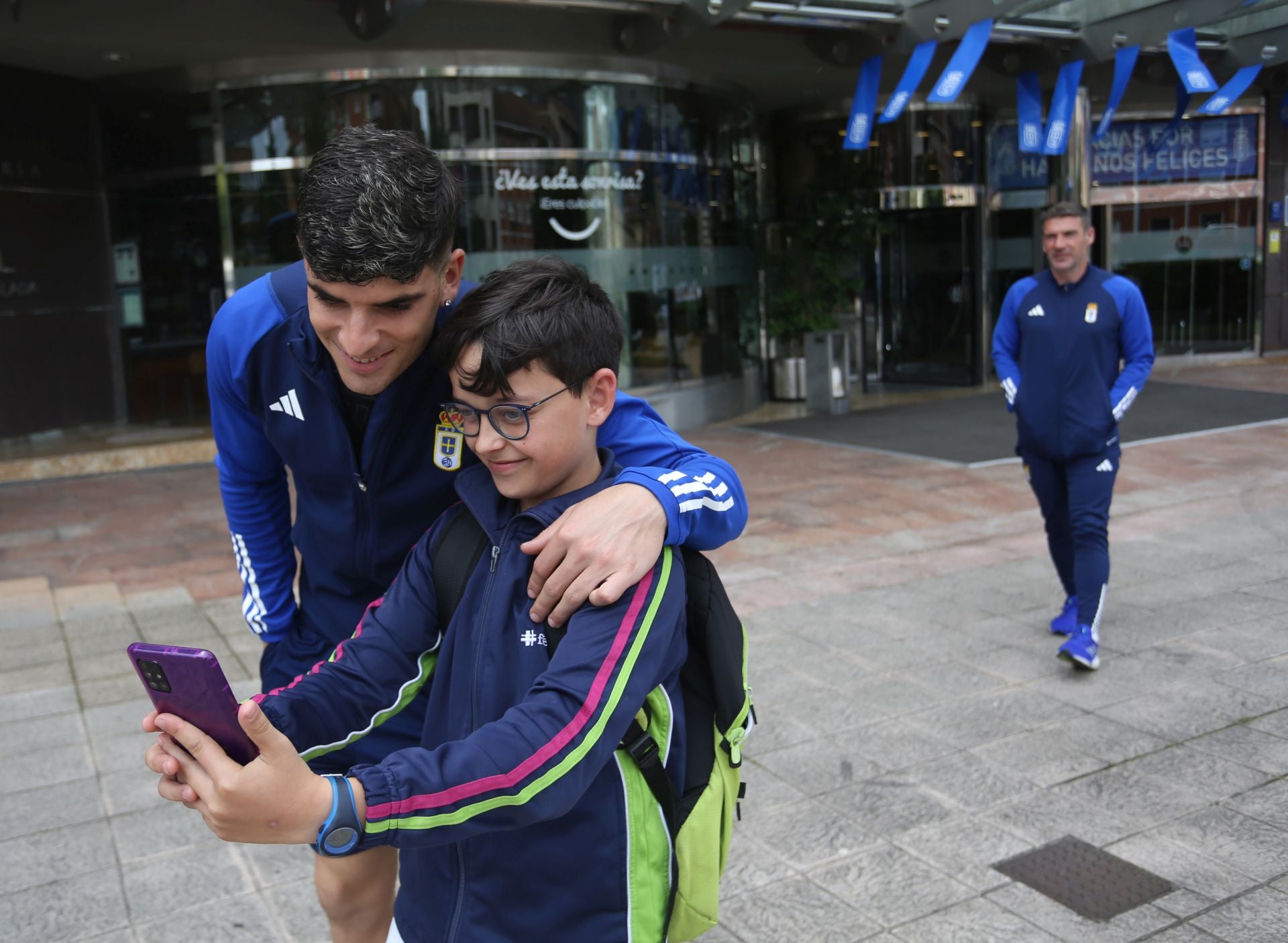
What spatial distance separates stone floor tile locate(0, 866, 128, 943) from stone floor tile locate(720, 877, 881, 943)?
1718mm

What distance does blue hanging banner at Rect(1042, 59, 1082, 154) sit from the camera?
13484mm

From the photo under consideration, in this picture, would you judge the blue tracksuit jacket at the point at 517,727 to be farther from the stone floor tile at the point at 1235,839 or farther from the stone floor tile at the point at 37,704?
the stone floor tile at the point at 37,704

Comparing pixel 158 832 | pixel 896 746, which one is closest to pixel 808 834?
pixel 896 746

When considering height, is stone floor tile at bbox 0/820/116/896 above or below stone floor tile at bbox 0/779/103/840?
below

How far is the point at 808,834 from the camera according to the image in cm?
374

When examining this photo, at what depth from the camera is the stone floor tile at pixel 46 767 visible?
4340mm

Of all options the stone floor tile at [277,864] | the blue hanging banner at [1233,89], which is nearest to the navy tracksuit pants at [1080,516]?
the stone floor tile at [277,864]

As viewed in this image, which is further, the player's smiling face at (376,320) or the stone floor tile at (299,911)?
the stone floor tile at (299,911)

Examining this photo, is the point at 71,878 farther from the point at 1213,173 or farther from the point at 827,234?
the point at 1213,173

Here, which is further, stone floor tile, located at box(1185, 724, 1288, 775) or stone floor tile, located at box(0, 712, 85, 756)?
stone floor tile, located at box(0, 712, 85, 756)

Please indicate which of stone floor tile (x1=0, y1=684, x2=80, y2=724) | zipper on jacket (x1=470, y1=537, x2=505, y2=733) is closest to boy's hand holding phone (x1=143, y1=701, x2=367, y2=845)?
zipper on jacket (x1=470, y1=537, x2=505, y2=733)

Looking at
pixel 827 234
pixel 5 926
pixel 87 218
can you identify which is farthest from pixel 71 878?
pixel 827 234

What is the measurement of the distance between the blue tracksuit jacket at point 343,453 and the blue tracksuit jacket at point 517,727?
0.50 feet

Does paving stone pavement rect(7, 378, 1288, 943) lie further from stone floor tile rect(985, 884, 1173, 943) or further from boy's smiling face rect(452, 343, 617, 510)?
boy's smiling face rect(452, 343, 617, 510)
